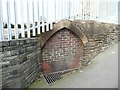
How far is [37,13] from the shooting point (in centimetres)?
498

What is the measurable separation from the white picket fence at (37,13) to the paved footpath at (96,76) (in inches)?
58.9

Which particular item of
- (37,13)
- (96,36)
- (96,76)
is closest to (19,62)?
(37,13)

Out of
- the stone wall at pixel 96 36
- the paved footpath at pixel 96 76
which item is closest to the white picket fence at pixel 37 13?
the stone wall at pixel 96 36

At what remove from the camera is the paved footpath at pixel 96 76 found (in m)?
4.75

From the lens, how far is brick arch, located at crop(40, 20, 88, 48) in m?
5.46

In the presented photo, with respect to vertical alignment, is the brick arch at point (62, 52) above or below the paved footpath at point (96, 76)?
above

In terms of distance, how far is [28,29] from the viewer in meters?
4.64

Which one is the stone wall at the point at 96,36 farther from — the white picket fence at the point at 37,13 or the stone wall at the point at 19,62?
the stone wall at the point at 19,62

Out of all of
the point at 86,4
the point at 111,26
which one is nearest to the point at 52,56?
the point at 86,4

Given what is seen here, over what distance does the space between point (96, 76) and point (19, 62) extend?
219cm

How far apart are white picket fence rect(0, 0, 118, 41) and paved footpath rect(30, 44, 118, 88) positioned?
1496mm

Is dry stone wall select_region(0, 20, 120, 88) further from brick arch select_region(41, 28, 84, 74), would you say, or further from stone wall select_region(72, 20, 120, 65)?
brick arch select_region(41, 28, 84, 74)

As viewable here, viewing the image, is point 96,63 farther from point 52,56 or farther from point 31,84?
point 31,84

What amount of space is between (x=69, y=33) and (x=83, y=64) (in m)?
1.15
